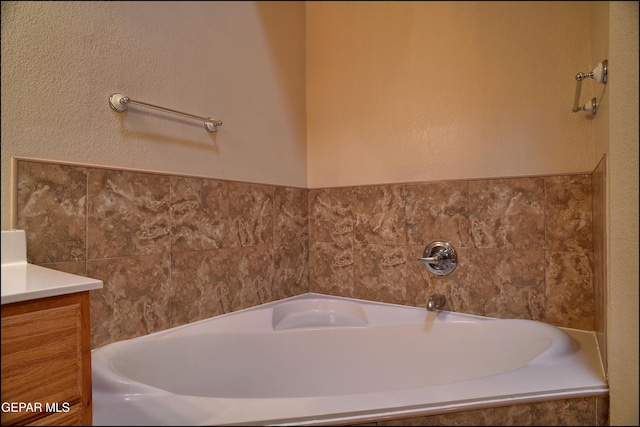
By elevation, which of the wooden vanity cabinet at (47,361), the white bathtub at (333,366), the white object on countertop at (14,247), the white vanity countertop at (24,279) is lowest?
the white bathtub at (333,366)

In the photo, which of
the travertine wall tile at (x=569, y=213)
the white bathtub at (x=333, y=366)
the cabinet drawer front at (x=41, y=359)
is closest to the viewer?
the cabinet drawer front at (x=41, y=359)

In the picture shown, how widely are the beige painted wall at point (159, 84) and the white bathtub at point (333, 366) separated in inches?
23.7

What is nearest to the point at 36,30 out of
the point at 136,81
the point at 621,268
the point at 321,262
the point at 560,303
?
the point at 136,81

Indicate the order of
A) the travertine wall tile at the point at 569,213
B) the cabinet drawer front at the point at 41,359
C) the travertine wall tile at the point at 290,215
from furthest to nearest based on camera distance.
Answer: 1. the travertine wall tile at the point at 290,215
2. the travertine wall tile at the point at 569,213
3. the cabinet drawer front at the point at 41,359

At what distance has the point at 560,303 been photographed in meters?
1.31

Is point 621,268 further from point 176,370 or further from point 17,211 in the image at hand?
point 17,211

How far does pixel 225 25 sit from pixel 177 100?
460 mm

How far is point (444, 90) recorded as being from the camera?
1.53 m

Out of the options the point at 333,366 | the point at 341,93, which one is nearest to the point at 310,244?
the point at 333,366

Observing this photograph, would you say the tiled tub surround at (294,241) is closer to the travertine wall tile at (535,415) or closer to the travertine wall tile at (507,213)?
the travertine wall tile at (507,213)

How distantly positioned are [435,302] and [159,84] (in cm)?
143

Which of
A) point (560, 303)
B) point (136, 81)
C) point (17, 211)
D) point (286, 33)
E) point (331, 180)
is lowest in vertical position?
point (560, 303)

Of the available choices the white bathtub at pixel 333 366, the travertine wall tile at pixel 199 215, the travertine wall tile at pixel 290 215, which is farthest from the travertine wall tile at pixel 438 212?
the travertine wall tile at pixel 199 215

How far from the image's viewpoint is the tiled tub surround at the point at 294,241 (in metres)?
1.04
